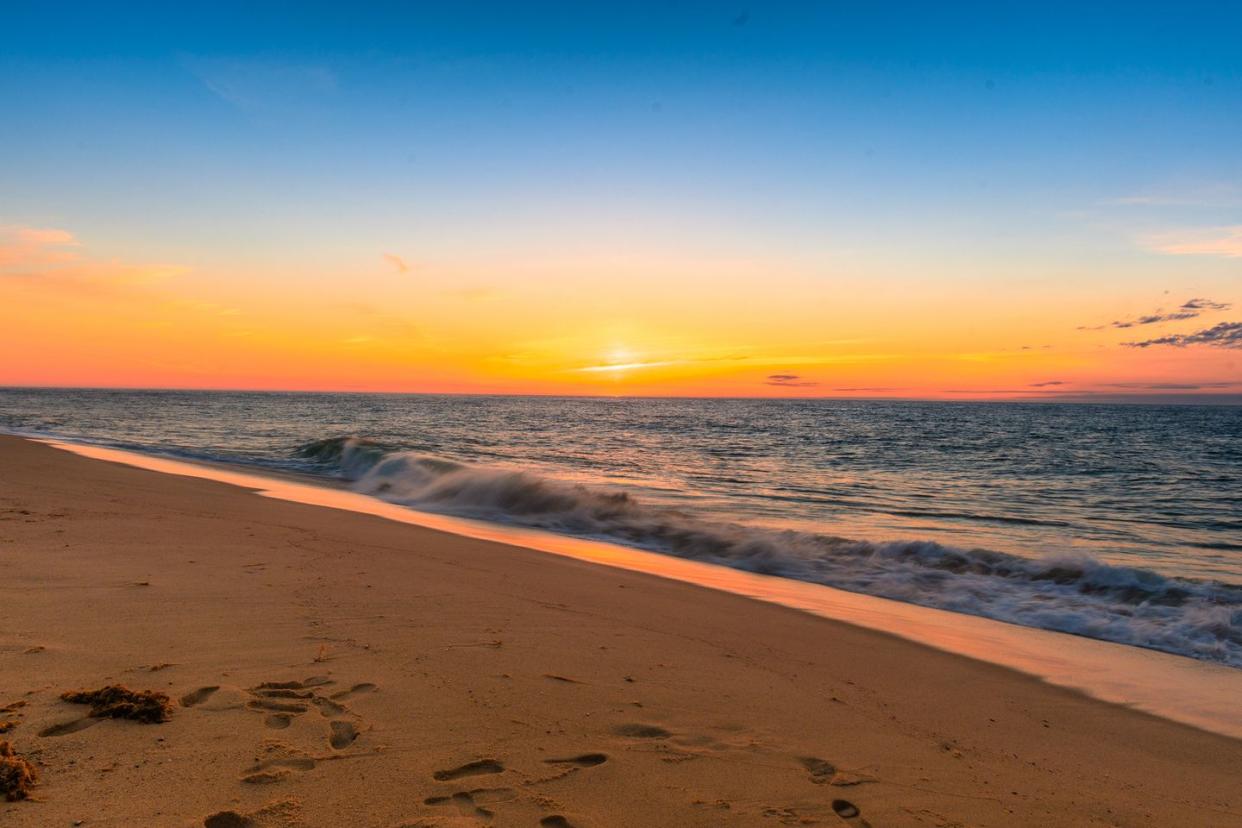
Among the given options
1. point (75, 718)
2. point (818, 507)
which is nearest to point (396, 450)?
point (818, 507)

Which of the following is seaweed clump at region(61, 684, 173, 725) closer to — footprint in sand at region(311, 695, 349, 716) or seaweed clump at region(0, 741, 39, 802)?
seaweed clump at region(0, 741, 39, 802)

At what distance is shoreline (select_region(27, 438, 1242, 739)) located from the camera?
5605mm

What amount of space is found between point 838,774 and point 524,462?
22.4 metres

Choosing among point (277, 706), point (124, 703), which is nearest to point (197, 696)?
point (124, 703)

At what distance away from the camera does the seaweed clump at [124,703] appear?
3.57 m

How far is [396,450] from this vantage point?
987 inches

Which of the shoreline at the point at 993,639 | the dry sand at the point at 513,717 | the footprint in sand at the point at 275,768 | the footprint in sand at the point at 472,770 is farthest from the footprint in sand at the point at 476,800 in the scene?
the shoreline at the point at 993,639

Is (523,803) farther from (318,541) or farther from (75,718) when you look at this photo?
(318,541)

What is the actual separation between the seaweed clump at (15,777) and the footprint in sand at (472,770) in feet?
5.20

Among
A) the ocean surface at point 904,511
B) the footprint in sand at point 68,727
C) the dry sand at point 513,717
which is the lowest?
the ocean surface at point 904,511

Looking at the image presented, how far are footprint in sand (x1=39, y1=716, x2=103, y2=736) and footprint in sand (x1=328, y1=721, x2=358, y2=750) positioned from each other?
44.1 inches

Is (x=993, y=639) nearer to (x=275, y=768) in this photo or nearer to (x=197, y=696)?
(x=275, y=768)

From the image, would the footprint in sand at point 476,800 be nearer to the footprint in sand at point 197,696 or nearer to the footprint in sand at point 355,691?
the footprint in sand at point 355,691

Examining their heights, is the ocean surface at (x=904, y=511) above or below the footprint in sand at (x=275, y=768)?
below
